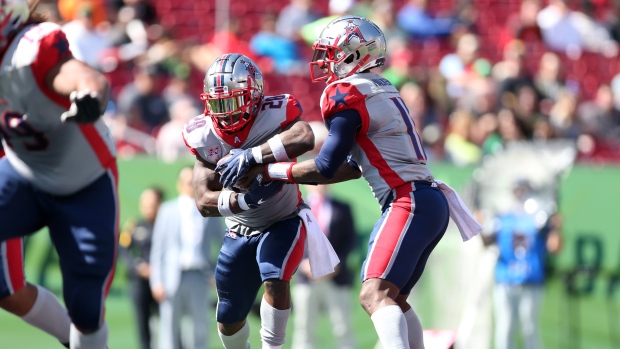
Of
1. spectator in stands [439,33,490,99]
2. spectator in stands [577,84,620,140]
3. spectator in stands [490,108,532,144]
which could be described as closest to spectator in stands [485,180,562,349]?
spectator in stands [490,108,532,144]

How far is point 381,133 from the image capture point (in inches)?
219

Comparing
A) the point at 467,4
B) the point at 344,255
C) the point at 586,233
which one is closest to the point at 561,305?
the point at 586,233

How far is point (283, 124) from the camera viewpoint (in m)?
5.69

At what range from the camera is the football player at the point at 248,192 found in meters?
5.51

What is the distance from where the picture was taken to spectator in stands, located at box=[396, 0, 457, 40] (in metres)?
14.2

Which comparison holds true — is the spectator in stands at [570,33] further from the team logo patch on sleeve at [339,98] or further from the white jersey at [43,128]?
the white jersey at [43,128]

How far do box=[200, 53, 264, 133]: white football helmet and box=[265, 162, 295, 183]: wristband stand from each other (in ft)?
1.12

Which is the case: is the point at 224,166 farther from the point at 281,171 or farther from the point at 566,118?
the point at 566,118

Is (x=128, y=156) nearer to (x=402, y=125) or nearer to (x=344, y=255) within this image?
(x=344, y=255)

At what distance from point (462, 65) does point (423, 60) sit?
607 millimetres

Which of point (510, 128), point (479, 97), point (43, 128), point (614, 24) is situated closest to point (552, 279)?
point (510, 128)

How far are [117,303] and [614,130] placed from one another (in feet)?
20.8

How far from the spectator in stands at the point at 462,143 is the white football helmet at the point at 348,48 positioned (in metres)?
5.64

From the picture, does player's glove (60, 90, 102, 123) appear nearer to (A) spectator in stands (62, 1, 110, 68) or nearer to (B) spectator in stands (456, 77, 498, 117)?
(B) spectator in stands (456, 77, 498, 117)
